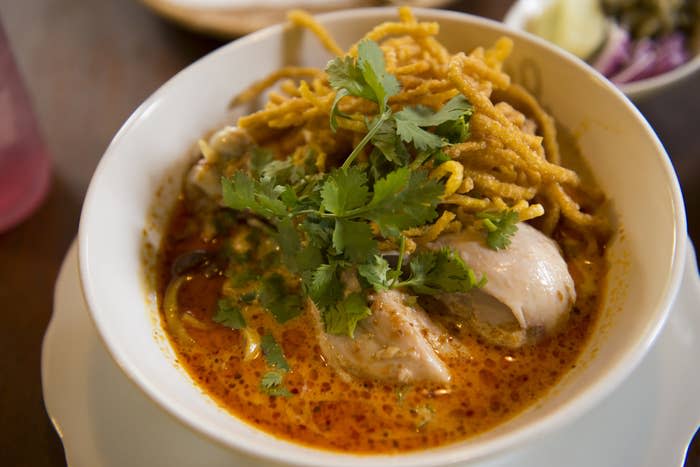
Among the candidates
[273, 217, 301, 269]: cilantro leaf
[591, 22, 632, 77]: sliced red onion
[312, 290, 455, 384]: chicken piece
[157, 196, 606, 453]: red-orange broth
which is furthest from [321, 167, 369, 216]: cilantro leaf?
[591, 22, 632, 77]: sliced red onion

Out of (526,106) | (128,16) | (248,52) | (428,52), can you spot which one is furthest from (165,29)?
(526,106)

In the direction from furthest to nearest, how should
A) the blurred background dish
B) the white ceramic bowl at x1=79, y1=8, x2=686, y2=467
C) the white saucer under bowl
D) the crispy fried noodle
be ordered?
1. the blurred background dish
2. the crispy fried noodle
3. the white saucer under bowl
4. the white ceramic bowl at x1=79, y1=8, x2=686, y2=467

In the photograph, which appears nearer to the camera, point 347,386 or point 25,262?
point 347,386

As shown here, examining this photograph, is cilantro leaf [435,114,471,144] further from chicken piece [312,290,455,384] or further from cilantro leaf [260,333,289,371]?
cilantro leaf [260,333,289,371]

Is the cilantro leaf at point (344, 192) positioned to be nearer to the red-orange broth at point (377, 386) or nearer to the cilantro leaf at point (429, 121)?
the cilantro leaf at point (429, 121)

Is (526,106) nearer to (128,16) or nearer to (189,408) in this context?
(189,408)

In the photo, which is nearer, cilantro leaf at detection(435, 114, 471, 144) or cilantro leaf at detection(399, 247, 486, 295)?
cilantro leaf at detection(399, 247, 486, 295)

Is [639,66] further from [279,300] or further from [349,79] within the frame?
[279,300]

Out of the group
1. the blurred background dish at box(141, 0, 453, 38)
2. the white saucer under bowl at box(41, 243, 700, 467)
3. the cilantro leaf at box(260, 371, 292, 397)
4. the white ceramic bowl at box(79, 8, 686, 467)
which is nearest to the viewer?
the white ceramic bowl at box(79, 8, 686, 467)
